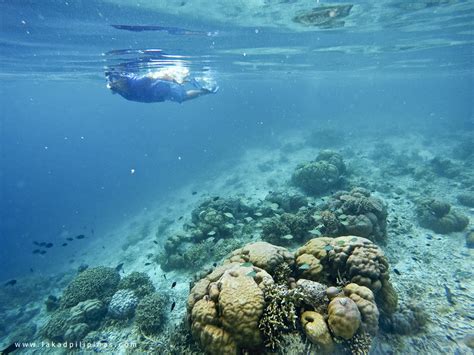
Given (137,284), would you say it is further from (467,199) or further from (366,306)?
(467,199)

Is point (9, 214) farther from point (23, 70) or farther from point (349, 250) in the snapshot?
point (349, 250)

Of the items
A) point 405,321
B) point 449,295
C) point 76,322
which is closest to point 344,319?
point 405,321

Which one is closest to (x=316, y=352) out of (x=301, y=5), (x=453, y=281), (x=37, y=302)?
(x=453, y=281)

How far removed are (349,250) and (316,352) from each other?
232 cm

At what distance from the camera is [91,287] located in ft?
33.7

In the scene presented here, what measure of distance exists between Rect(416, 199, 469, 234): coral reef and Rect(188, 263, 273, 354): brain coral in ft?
31.2

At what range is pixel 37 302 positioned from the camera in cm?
1773

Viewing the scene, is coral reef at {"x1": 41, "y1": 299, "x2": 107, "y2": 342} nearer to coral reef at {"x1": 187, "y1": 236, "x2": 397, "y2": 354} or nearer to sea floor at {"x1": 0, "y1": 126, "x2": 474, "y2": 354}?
sea floor at {"x1": 0, "y1": 126, "x2": 474, "y2": 354}

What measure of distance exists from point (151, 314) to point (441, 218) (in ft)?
38.6

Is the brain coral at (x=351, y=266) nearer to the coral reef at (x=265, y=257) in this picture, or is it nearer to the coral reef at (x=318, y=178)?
the coral reef at (x=265, y=257)

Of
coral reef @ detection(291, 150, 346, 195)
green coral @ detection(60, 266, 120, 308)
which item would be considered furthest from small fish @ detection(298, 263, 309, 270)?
coral reef @ detection(291, 150, 346, 195)

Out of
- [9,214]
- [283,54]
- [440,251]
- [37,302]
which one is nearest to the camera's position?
[440,251]

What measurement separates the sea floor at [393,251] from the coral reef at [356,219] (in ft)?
2.36

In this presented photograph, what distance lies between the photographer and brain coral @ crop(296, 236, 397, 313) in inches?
225
